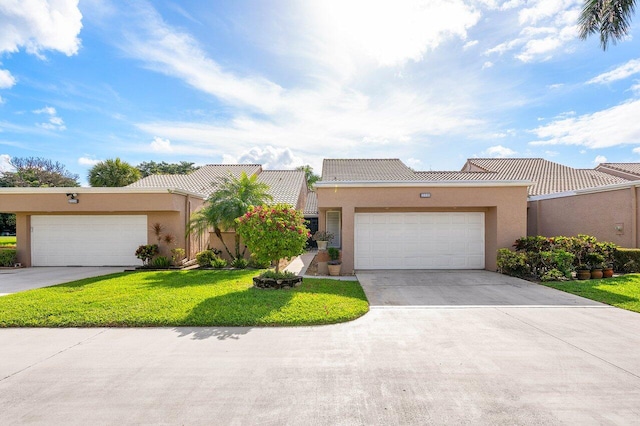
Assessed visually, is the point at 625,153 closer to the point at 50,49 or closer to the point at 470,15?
the point at 470,15

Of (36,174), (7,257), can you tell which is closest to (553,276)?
(7,257)

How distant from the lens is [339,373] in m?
3.70

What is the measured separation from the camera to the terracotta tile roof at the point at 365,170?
19719 mm

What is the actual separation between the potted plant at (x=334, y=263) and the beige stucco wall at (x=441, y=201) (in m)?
0.29

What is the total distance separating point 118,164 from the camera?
→ 24828mm

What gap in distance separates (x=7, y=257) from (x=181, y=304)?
12565 millimetres

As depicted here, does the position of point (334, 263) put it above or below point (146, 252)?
below

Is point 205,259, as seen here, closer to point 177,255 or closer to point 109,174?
point 177,255

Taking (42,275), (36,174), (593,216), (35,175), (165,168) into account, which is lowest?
(42,275)

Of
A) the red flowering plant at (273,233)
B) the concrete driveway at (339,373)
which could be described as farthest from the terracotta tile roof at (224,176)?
the concrete driveway at (339,373)

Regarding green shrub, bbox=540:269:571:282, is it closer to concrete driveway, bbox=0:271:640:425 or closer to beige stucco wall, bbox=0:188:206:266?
concrete driveway, bbox=0:271:640:425

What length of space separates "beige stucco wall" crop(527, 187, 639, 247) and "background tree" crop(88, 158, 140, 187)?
30.5 m

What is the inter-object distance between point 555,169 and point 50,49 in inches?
1114

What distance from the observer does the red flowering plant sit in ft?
25.7
